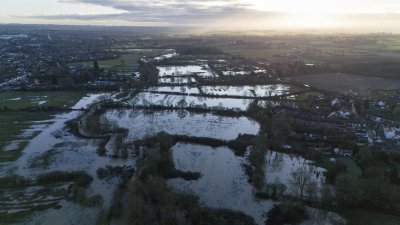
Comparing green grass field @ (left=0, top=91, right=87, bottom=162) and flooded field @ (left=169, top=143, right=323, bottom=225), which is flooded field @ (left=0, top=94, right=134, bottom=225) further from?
flooded field @ (left=169, top=143, right=323, bottom=225)

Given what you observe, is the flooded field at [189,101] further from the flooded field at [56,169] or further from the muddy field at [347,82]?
the muddy field at [347,82]

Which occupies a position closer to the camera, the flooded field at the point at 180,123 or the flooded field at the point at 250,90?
the flooded field at the point at 180,123

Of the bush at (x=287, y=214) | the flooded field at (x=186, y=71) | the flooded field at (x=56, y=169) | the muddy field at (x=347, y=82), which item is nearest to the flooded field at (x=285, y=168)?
the bush at (x=287, y=214)

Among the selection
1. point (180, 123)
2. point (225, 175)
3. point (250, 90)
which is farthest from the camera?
point (250, 90)

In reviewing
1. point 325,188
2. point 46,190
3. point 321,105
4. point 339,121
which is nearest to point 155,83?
point 321,105

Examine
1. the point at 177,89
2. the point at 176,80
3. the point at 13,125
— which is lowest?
the point at 13,125

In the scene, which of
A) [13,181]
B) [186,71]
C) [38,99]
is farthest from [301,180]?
[186,71]

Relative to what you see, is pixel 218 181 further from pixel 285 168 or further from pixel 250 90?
pixel 250 90
